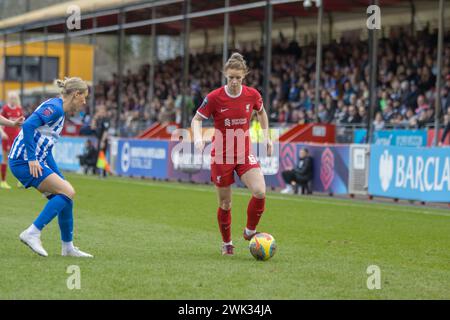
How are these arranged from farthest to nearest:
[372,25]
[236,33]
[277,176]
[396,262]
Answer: [236,33], [277,176], [372,25], [396,262]

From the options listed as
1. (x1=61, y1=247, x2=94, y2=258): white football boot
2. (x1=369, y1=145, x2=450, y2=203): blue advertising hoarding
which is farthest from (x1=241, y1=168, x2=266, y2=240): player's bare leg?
(x1=369, y1=145, x2=450, y2=203): blue advertising hoarding

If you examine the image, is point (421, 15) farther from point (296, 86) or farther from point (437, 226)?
point (437, 226)

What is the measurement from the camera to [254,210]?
1102 centimetres

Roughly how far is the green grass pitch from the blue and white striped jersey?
3.52ft

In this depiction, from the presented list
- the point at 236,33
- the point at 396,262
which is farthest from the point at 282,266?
the point at 236,33

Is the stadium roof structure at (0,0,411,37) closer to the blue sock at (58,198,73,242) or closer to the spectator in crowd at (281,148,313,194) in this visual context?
the spectator in crowd at (281,148,313,194)

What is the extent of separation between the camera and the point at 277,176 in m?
25.8

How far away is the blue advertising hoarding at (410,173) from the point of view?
19844 millimetres

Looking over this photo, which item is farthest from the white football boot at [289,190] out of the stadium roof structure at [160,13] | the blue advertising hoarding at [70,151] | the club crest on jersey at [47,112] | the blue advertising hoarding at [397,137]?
the club crest on jersey at [47,112]

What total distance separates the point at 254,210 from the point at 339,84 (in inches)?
862

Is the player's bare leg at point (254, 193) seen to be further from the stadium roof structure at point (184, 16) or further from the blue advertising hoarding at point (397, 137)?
→ the stadium roof structure at point (184, 16)

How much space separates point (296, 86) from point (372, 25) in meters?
11.6

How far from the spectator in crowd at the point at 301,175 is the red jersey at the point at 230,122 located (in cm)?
1340

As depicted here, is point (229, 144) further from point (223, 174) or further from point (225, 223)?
point (225, 223)
